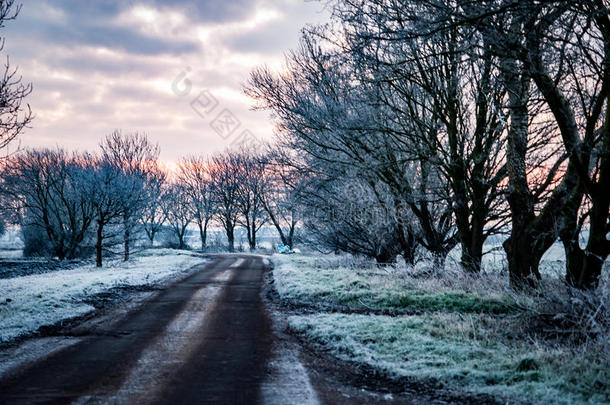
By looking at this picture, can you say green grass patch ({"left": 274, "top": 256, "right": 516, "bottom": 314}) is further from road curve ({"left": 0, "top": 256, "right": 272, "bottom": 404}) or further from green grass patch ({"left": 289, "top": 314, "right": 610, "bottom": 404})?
road curve ({"left": 0, "top": 256, "right": 272, "bottom": 404})

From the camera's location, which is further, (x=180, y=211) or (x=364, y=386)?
(x=180, y=211)

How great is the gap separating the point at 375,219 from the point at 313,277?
11.7 ft

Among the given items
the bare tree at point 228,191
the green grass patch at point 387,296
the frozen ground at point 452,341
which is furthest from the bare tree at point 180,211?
the frozen ground at point 452,341

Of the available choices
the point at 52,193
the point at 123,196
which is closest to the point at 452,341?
the point at 123,196

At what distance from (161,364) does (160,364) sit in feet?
0.05

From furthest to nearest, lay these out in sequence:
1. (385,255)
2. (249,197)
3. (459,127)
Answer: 1. (249,197)
2. (385,255)
3. (459,127)

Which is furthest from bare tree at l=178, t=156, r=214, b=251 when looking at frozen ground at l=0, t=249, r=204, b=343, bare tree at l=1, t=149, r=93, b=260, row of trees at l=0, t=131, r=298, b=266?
frozen ground at l=0, t=249, r=204, b=343

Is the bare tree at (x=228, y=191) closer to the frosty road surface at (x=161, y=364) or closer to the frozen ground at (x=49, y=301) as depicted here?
the frozen ground at (x=49, y=301)

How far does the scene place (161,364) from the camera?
259 inches

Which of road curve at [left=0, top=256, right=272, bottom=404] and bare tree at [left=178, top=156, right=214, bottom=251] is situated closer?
road curve at [left=0, top=256, right=272, bottom=404]

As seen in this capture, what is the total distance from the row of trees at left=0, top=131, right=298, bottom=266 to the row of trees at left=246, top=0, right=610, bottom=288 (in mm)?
4569

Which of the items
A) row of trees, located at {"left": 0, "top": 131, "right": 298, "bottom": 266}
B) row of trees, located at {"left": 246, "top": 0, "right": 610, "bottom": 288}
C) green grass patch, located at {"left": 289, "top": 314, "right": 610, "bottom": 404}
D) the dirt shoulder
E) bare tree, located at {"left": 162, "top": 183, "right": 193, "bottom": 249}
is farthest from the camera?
bare tree, located at {"left": 162, "top": 183, "right": 193, "bottom": 249}

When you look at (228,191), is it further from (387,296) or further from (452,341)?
(452,341)

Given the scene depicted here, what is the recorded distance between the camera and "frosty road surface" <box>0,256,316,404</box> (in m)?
5.19
